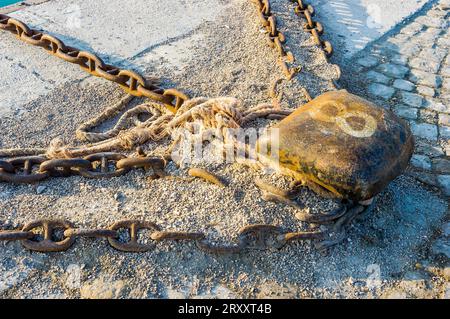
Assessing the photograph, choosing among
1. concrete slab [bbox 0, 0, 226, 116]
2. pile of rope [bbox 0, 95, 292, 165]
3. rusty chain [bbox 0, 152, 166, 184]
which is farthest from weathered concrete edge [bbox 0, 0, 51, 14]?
rusty chain [bbox 0, 152, 166, 184]

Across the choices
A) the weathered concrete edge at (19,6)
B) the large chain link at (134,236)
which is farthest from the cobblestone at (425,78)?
the weathered concrete edge at (19,6)

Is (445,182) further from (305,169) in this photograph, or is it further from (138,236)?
(138,236)

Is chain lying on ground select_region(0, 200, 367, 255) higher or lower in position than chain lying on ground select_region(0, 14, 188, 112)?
lower

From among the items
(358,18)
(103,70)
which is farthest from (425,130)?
(103,70)

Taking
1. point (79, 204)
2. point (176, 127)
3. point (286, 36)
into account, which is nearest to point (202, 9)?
point (286, 36)

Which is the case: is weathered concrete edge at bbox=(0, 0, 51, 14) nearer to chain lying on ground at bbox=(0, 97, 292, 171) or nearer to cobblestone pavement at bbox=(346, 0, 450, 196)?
chain lying on ground at bbox=(0, 97, 292, 171)

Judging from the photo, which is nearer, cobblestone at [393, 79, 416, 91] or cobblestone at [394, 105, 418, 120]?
cobblestone at [394, 105, 418, 120]

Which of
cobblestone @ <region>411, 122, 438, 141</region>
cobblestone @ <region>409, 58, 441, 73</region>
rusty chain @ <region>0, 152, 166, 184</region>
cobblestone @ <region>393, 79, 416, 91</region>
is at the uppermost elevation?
rusty chain @ <region>0, 152, 166, 184</region>
